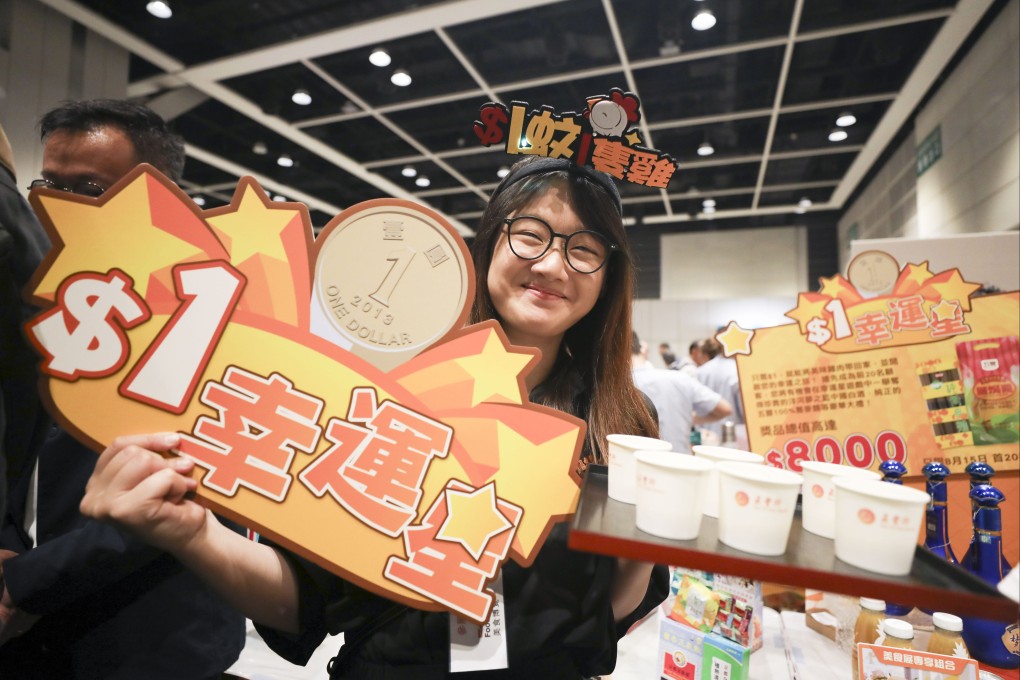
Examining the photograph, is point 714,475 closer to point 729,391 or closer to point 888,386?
point 888,386

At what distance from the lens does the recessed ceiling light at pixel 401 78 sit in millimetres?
4680

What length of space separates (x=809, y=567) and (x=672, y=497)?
17 centimetres

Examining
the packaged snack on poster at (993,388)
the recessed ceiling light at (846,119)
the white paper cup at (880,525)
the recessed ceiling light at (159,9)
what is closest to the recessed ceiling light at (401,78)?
the recessed ceiling light at (159,9)

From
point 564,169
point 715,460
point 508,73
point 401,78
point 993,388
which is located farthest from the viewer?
point 401,78

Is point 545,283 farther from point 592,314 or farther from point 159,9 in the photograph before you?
point 159,9

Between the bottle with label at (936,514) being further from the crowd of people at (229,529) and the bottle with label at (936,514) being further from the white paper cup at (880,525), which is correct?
the white paper cup at (880,525)

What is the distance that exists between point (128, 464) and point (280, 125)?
6.02m

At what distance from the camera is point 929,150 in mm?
4988

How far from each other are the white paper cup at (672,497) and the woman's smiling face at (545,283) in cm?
35

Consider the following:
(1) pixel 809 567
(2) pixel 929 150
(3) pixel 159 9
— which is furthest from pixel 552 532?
(2) pixel 929 150

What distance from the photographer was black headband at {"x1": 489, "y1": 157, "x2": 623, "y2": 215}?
1011mm

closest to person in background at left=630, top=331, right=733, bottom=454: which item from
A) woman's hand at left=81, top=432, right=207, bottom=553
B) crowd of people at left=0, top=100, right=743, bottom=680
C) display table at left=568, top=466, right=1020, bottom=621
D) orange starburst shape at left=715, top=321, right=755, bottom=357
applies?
orange starburst shape at left=715, top=321, right=755, bottom=357

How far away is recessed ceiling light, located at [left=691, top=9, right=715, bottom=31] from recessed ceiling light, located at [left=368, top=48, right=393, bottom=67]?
253 cm

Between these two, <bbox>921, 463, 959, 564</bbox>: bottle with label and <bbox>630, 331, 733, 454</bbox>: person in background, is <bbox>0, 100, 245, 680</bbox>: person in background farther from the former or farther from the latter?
<bbox>630, 331, 733, 454</bbox>: person in background
